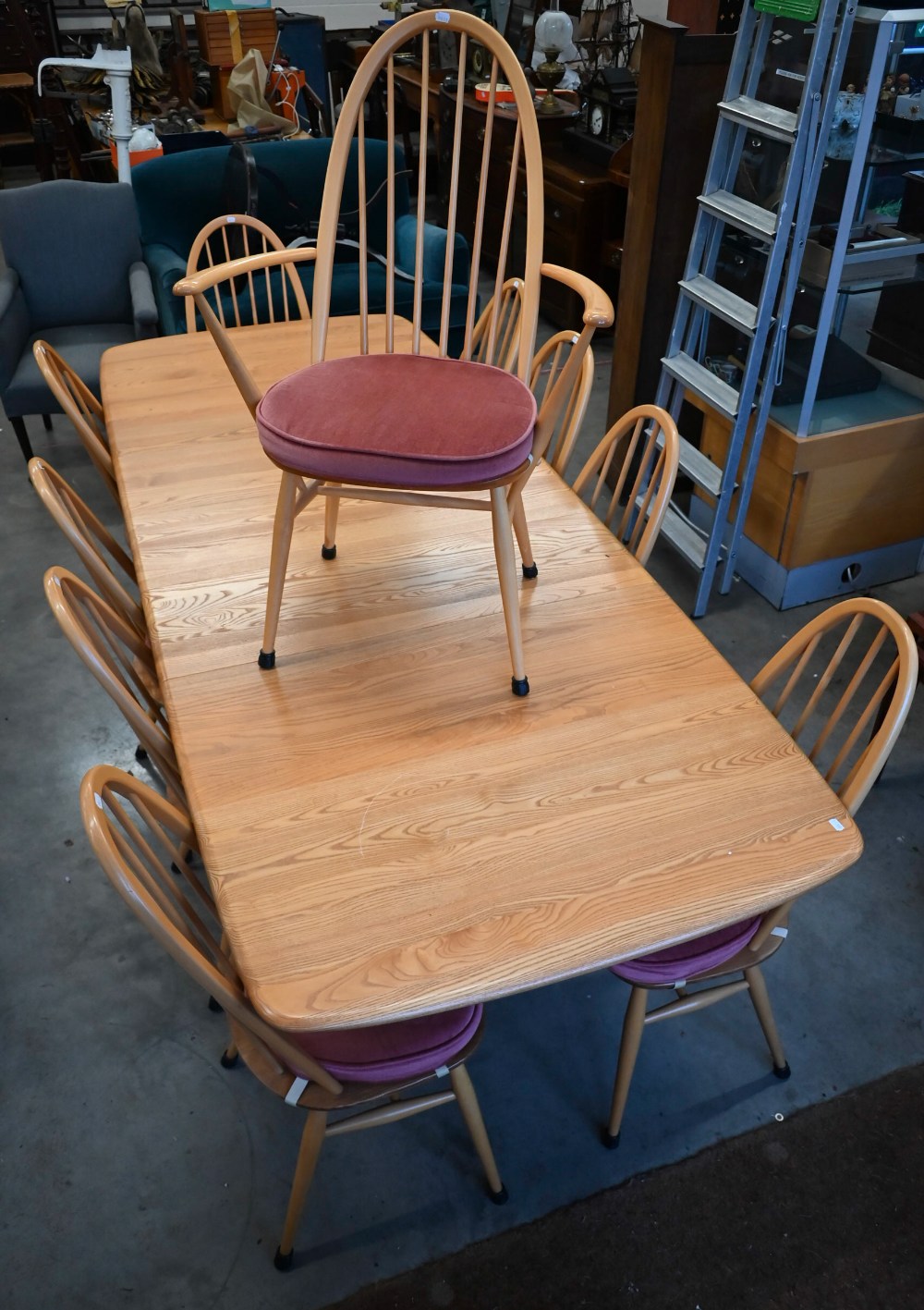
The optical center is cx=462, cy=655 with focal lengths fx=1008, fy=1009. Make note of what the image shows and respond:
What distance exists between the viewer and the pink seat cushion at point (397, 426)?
4.43ft

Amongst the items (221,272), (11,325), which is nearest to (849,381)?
(221,272)

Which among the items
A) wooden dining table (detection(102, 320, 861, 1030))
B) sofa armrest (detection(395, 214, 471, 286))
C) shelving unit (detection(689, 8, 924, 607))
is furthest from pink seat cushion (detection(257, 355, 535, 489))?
sofa armrest (detection(395, 214, 471, 286))

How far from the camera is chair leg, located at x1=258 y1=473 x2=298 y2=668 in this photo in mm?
1445

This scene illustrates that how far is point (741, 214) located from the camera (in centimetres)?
238

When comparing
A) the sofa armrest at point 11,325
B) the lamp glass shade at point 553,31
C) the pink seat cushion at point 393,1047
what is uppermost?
the lamp glass shade at point 553,31

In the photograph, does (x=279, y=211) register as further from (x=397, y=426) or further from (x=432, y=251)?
(x=397, y=426)

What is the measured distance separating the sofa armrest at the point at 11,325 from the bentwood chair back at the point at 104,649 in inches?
78.4

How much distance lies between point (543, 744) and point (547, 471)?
0.79m

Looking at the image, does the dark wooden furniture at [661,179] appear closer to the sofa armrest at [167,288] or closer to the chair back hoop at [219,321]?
the chair back hoop at [219,321]

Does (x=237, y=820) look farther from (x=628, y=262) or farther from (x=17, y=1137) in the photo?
(x=628, y=262)

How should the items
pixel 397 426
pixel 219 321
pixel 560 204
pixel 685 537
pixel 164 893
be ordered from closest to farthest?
pixel 164 893 < pixel 397 426 < pixel 219 321 < pixel 685 537 < pixel 560 204

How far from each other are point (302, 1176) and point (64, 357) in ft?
9.31

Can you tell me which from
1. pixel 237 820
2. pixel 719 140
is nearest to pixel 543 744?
pixel 237 820

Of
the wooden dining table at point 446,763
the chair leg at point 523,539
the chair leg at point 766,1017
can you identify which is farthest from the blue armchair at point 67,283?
the chair leg at point 766,1017
